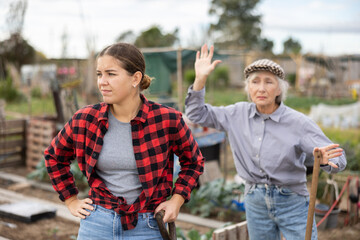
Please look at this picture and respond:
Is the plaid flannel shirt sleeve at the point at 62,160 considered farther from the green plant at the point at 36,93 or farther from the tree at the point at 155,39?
the tree at the point at 155,39

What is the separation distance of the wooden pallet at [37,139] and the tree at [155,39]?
21.4 m

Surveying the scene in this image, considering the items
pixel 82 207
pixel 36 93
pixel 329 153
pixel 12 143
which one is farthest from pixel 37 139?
pixel 36 93

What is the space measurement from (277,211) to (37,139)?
5.80 metres

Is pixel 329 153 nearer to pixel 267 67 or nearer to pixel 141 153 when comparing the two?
pixel 267 67

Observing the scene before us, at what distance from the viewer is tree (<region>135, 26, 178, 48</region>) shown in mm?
28672

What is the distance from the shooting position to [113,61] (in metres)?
1.78

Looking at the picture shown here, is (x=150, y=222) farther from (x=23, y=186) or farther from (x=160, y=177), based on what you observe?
(x=23, y=186)

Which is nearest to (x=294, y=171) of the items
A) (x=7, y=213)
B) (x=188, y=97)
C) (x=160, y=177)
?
(x=188, y=97)

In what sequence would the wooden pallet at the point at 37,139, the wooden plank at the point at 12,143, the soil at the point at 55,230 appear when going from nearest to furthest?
the soil at the point at 55,230 < the wooden pallet at the point at 37,139 < the wooden plank at the point at 12,143

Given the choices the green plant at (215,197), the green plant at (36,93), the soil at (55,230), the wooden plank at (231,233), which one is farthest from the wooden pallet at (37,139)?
the green plant at (36,93)

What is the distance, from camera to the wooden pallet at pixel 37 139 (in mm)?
7059

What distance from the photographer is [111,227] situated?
1.79 meters

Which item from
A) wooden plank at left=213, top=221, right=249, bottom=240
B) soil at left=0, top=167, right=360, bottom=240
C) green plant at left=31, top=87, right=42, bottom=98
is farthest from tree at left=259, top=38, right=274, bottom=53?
wooden plank at left=213, top=221, right=249, bottom=240

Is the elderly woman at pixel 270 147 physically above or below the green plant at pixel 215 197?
above
